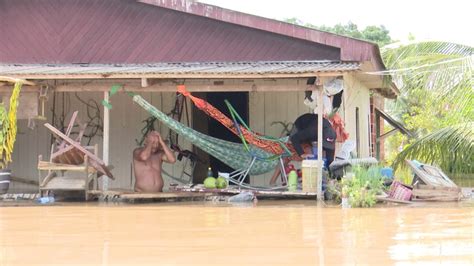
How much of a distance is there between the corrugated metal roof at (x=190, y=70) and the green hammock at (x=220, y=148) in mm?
473

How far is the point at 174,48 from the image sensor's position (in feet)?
41.6

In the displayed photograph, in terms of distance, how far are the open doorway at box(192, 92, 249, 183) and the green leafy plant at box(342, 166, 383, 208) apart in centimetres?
323

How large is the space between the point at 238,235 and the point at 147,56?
6.63m

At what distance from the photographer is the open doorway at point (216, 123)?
42.5 feet

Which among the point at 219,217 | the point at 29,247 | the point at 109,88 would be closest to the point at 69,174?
the point at 109,88

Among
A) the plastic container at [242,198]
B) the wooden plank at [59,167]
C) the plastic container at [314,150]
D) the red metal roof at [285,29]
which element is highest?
the red metal roof at [285,29]

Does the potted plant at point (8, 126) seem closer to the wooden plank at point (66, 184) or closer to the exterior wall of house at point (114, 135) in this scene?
the wooden plank at point (66, 184)

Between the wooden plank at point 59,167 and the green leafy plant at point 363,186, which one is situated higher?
the wooden plank at point 59,167

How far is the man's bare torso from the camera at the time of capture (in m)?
11.2

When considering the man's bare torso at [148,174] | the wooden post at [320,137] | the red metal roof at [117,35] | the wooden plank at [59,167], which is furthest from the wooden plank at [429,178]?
the wooden plank at [59,167]

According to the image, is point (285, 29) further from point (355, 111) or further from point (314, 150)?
point (355, 111)

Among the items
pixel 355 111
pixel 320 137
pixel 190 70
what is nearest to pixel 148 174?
pixel 190 70

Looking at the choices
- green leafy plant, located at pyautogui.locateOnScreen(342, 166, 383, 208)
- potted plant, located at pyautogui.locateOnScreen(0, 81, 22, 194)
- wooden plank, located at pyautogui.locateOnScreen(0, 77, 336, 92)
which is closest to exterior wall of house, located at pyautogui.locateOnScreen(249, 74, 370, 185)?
wooden plank, located at pyautogui.locateOnScreen(0, 77, 336, 92)

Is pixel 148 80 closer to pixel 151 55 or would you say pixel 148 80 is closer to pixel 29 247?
pixel 151 55
